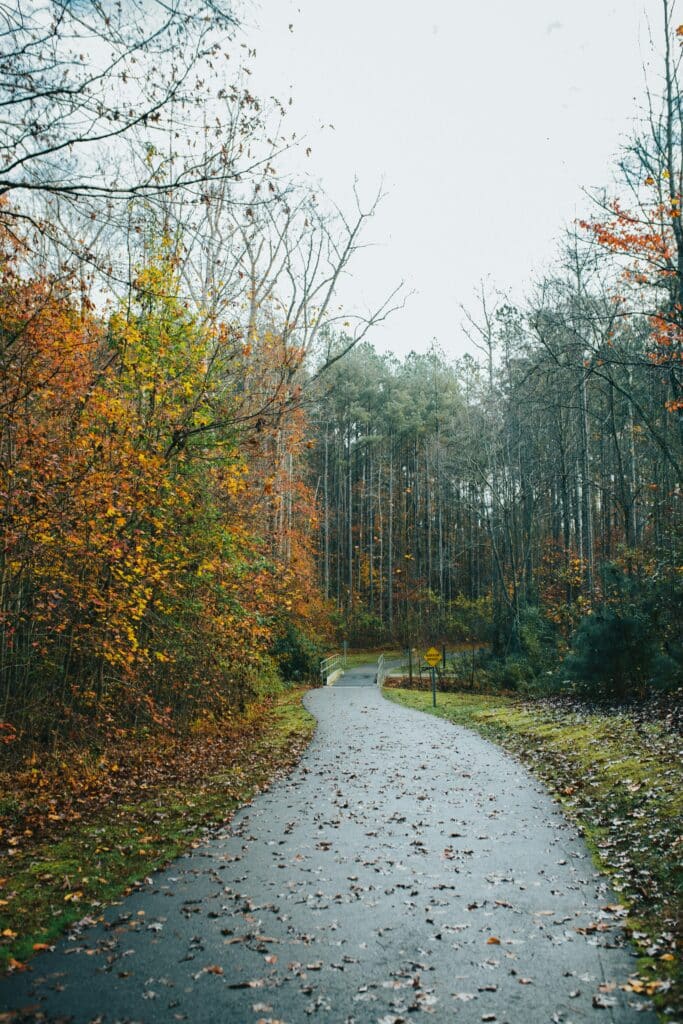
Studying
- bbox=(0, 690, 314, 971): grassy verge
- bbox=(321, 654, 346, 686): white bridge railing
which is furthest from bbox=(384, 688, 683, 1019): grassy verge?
bbox=(321, 654, 346, 686): white bridge railing

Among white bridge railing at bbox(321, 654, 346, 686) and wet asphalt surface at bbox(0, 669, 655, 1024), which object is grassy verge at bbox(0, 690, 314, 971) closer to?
wet asphalt surface at bbox(0, 669, 655, 1024)

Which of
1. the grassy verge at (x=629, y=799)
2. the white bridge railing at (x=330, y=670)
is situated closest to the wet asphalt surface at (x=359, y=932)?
the grassy verge at (x=629, y=799)

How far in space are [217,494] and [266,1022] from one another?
12.9 meters

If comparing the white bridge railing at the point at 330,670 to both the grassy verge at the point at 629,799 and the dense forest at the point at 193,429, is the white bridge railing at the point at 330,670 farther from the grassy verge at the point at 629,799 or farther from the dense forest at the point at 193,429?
the grassy verge at the point at 629,799

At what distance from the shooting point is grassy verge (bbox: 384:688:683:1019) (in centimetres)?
536

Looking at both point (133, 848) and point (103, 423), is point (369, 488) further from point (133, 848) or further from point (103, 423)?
point (133, 848)

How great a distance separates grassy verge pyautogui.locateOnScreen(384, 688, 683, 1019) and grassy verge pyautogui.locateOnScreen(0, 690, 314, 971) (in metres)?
4.21

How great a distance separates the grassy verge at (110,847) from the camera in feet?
19.3

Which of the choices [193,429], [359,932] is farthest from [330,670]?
[359,932]

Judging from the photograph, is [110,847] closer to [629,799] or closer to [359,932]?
[359,932]

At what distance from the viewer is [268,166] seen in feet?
24.4

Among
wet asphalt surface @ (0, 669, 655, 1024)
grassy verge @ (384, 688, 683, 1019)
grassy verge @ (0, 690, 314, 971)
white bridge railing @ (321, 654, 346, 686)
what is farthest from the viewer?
white bridge railing @ (321, 654, 346, 686)

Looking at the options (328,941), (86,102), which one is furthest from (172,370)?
(328,941)

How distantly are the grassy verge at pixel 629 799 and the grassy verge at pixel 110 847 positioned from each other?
13.8ft
